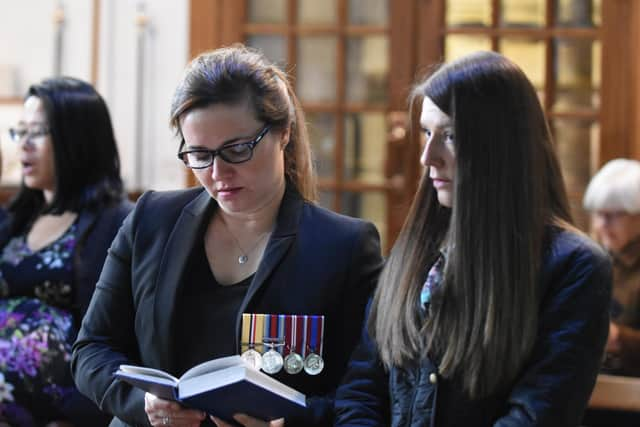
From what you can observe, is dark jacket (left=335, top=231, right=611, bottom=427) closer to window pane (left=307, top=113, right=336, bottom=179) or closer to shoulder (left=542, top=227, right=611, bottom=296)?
shoulder (left=542, top=227, right=611, bottom=296)

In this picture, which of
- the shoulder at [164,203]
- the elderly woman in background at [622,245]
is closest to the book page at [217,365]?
the shoulder at [164,203]

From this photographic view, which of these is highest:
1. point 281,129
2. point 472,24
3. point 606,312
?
point 472,24

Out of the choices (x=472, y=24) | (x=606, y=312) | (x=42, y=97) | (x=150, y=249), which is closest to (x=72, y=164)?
(x=42, y=97)

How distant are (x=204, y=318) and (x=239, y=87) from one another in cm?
46

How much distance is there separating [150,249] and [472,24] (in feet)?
10.8

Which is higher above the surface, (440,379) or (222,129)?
(222,129)

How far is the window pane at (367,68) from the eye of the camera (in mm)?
5098

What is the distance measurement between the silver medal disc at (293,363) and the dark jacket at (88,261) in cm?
89

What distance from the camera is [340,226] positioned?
206 cm

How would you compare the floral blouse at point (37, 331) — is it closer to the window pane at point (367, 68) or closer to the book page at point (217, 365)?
the book page at point (217, 365)

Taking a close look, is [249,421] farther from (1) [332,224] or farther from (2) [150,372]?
(1) [332,224]

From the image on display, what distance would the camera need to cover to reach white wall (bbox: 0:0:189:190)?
515 centimetres

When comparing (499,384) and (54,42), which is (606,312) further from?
(54,42)

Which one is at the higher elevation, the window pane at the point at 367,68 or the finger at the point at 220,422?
the window pane at the point at 367,68
